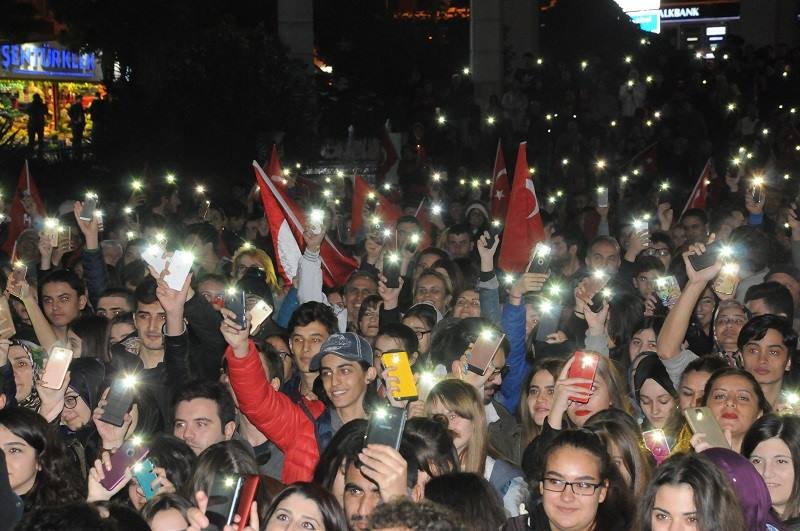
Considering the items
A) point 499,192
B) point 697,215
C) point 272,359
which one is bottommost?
point 499,192

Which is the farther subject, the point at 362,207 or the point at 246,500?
the point at 362,207

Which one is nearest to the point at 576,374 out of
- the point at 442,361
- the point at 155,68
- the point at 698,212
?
the point at 442,361

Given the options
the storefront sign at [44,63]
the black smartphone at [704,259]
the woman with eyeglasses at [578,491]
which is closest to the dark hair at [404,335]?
the black smartphone at [704,259]

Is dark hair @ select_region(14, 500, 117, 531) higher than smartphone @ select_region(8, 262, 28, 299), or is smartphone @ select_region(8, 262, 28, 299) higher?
dark hair @ select_region(14, 500, 117, 531)

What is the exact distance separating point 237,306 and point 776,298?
12.6 ft

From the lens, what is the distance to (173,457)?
5609mm

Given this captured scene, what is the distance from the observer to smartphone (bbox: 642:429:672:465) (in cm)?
583

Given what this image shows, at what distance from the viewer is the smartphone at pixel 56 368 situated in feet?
20.5

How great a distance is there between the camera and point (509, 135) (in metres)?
22.3

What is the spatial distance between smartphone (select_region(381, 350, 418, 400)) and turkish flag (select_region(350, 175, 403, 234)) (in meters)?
6.84

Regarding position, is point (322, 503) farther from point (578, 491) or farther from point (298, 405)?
point (298, 405)

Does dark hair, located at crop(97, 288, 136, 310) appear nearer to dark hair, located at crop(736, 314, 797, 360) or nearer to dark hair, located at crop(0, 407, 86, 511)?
dark hair, located at crop(0, 407, 86, 511)

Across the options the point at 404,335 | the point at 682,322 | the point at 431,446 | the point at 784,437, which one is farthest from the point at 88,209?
the point at 784,437

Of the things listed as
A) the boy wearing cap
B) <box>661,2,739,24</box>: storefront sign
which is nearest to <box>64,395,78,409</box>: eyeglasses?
the boy wearing cap
